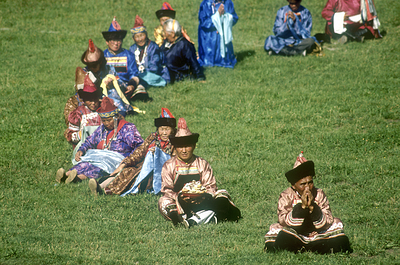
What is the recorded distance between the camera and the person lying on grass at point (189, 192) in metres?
6.31

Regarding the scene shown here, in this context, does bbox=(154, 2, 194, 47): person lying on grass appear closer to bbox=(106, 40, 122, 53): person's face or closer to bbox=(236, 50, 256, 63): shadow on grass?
bbox=(106, 40, 122, 53): person's face

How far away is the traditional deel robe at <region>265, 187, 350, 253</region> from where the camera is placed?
17.1ft

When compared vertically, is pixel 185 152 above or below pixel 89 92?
below

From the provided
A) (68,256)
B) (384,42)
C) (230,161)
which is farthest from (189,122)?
(384,42)

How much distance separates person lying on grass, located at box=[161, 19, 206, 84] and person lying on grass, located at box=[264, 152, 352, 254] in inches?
317

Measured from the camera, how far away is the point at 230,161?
891 cm

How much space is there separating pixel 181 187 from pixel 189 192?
178mm

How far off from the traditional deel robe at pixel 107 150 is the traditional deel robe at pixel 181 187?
1.72m

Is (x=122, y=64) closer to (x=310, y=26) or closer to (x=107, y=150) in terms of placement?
(x=107, y=150)

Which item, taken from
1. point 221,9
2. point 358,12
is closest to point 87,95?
point 221,9

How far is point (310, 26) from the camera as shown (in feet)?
48.1

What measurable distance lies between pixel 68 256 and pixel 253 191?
3438 mm

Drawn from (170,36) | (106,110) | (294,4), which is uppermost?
(294,4)

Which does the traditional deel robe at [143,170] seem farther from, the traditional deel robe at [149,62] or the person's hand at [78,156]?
the traditional deel robe at [149,62]
